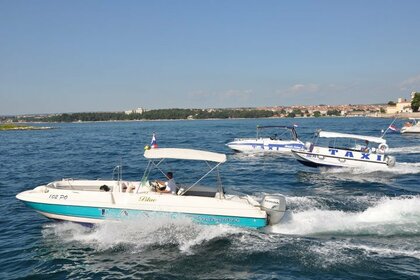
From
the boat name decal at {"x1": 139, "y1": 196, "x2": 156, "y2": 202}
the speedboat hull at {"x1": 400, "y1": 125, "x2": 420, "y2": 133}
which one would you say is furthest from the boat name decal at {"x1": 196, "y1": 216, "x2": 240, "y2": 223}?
the speedboat hull at {"x1": 400, "y1": 125, "x2": 420, "y2": 133}

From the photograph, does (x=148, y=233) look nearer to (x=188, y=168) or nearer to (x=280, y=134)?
(x=188, y=168)

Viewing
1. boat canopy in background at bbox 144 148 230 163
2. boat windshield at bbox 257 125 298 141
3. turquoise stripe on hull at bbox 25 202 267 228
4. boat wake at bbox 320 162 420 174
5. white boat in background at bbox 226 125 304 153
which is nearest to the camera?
turquoise stripe on hull at bbox 25 202 267 228

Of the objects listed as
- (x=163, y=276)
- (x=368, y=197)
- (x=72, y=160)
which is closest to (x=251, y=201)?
(x=163, y=276)

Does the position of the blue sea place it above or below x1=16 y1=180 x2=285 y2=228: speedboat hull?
below

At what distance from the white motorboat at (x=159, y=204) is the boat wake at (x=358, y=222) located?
896 millimetres

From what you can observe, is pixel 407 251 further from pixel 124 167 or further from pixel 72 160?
pixel 72 160

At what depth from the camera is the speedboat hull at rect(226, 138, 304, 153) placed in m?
41.5

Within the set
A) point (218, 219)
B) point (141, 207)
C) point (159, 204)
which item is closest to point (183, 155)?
point (159, 204)

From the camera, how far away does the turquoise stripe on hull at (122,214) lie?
43.8ft

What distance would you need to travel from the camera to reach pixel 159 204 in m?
13.7

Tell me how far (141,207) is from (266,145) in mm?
30102

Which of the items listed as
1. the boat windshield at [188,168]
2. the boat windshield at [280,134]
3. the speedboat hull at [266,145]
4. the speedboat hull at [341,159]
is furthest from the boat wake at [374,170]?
the speedboat hull at [266,145]

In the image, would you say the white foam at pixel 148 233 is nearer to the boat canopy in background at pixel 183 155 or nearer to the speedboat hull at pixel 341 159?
the boat canopy in background at pixel 183 155

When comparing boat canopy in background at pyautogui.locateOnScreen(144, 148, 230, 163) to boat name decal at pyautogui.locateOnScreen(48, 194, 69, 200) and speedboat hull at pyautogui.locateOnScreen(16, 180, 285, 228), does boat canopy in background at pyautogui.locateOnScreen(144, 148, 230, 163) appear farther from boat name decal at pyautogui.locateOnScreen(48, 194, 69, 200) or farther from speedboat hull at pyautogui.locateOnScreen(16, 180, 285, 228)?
boat name decal at pyautogui.locateOnScreen(48, 194, 69, 200)
